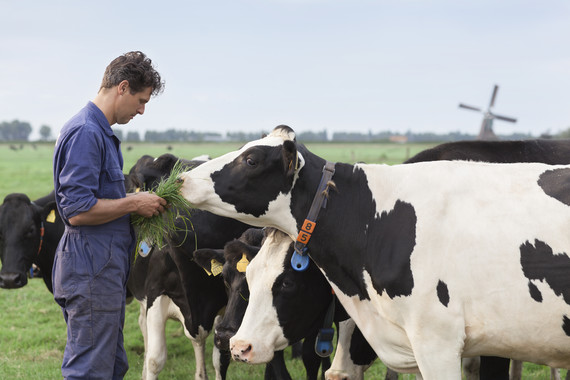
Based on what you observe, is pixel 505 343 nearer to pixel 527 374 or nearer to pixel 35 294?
pixel 527 374

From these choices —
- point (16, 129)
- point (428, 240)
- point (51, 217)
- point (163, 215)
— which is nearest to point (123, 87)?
point (163, 215)

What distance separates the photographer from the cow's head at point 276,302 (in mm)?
4766

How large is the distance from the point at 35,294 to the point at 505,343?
31.9 feet

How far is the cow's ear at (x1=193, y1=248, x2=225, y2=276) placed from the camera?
19.0 feet

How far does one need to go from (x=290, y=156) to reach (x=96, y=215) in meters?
1.22

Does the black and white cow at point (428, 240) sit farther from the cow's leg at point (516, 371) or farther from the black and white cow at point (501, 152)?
the cow's leg at point (516, 371)

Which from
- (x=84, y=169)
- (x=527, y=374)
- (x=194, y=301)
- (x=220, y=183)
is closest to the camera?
(x=84, y=169)

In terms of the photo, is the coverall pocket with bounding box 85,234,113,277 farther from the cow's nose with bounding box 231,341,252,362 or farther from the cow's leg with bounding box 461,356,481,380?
the cow's leg with bounding box 461,356,481,380

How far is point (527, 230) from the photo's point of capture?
3.89 meters

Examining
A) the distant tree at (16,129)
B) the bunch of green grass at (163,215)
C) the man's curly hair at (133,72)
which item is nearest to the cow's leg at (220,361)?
the bunch of green grass at (163,215)

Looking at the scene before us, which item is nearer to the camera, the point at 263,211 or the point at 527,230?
the point at 527,230

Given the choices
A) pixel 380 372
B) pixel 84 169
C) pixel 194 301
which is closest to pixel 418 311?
pixel 84 169

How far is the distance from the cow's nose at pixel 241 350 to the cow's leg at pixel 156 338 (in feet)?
7.41

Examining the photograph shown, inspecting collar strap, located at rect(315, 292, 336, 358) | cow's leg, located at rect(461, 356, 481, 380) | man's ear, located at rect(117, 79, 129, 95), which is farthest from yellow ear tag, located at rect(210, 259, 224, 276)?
cow's leg, located at rect(461, 356, 481, 380)
